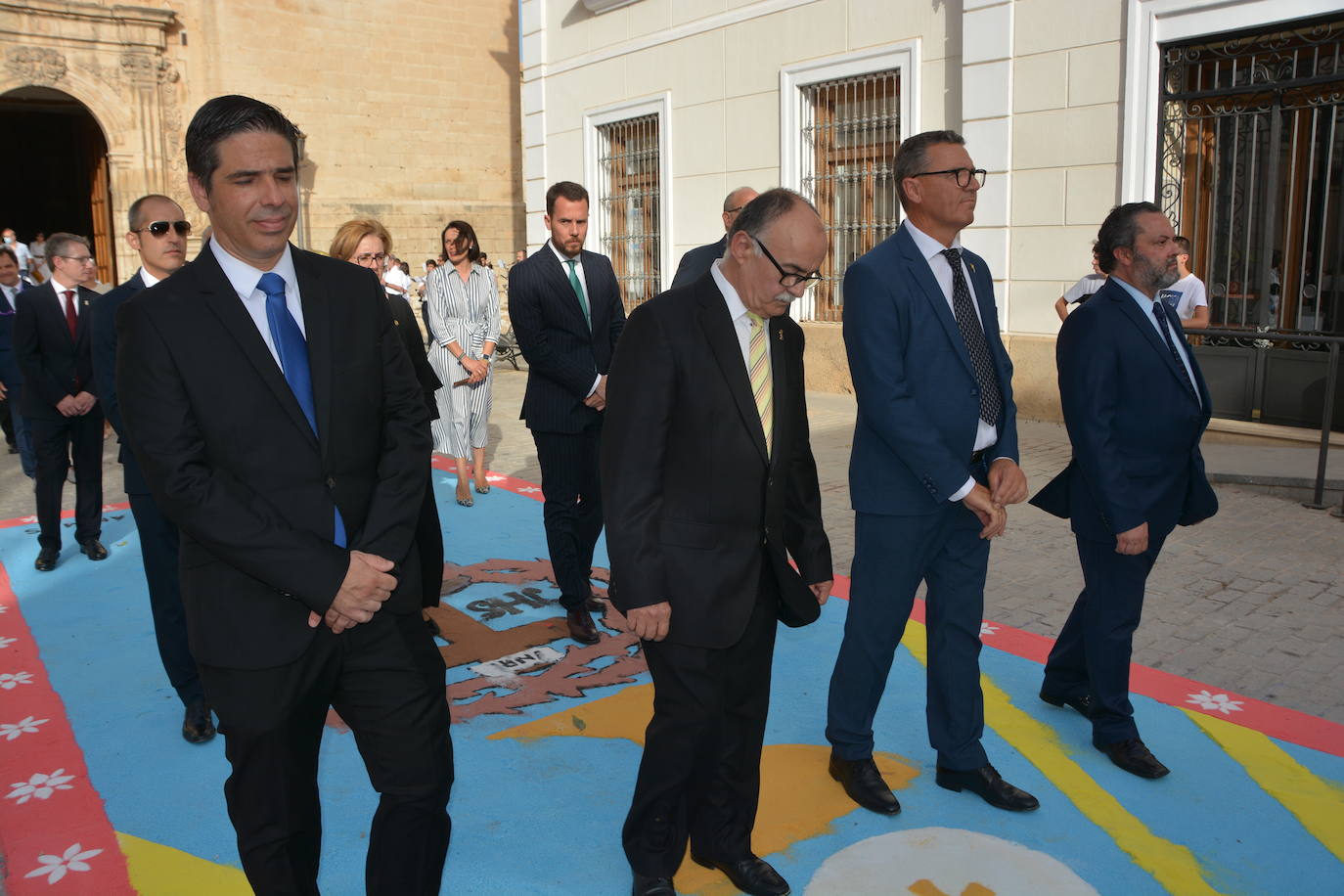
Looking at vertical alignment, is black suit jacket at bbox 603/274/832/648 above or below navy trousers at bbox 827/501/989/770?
above

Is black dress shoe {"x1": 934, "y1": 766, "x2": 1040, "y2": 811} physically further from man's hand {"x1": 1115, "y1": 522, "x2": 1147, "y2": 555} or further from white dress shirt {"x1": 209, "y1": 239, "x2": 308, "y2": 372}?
white dress shirt {"x1": 209, "y1": 239, "x2": 308, "y2": 372}

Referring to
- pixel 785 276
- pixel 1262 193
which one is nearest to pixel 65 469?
pixel 785 276


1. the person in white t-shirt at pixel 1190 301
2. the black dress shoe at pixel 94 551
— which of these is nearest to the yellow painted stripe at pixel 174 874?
the black dress shoe at pixel 94 551

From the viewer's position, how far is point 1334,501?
718cm

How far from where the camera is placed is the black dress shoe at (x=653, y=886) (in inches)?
112

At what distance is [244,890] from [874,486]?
216cm

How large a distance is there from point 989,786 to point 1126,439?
1.22 m

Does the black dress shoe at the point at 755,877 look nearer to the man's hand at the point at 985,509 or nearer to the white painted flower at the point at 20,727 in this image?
the man's hand at the point at 985,509

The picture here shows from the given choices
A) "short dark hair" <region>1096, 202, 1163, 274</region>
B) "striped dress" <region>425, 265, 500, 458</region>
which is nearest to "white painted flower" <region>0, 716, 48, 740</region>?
"striped dress" <region>425, 265, 500, 458</region>

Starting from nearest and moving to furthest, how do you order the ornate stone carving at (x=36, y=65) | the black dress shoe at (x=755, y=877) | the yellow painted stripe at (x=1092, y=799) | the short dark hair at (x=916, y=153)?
the black dress shoe at (x=755, y=877)
the yellow painted stripe at (x=1092, y=799)
the short dark hair at (x=916, y=153)
the ornate stone carving at (x=36, y=65)

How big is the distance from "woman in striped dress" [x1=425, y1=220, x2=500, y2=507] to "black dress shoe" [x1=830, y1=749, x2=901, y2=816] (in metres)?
4.58

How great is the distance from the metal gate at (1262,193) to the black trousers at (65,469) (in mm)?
8597

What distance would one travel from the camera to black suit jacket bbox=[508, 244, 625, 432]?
4898 mm

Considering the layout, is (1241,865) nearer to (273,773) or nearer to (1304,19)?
(273,773)
